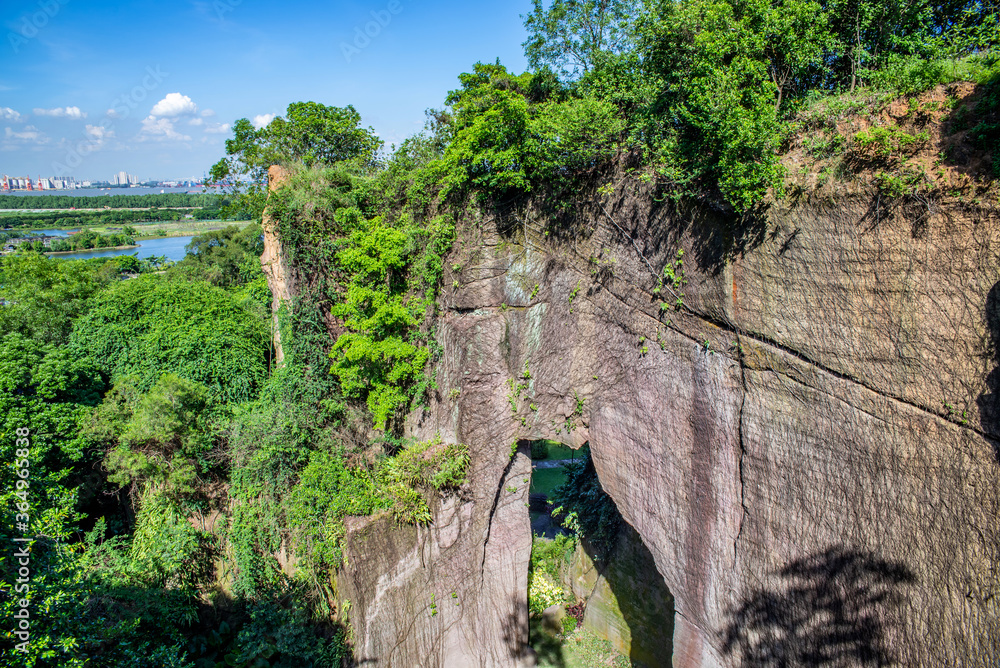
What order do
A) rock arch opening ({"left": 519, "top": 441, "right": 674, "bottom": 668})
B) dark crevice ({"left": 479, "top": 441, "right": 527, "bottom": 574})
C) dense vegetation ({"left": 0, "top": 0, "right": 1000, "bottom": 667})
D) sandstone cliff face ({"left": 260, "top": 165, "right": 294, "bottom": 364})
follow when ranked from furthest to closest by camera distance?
rock arch opening ({"left": 519, "top": 441, "right": 674, "bottom": 668})
sandstone cliff face ({"left": 260, "top": 165, "right": 294, "bottom": 364})
dark crevice ({"left": 479, "top": 441, "right": 527, "bottom": 574})
dense vegetation ({"left": 0, "top": 0, "right": 1000, "bottom": 667})

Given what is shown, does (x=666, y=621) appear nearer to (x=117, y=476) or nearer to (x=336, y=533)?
(x=336, y=533)

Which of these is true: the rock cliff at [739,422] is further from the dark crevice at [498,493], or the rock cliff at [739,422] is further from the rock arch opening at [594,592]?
the rock arch opening at [594,592]

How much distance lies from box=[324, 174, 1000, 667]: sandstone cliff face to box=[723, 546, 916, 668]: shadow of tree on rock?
26 millimetres

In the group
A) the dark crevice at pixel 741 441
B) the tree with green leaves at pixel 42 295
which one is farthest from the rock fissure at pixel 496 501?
the tree with green leaves at pixel 42 295

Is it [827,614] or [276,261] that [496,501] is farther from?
[276,261]

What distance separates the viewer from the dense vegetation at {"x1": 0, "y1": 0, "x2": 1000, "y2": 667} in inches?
229

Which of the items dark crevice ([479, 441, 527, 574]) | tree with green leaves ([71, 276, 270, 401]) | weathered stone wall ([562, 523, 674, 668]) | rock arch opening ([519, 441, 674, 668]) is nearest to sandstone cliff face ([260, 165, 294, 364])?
tree with green leaves ([71, 276, 270, 401])

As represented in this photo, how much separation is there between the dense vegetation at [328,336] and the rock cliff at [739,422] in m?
0.71

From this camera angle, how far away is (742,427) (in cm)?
668

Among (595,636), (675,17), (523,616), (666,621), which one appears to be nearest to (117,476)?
(523,616)

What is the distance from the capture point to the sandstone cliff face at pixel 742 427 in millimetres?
4949

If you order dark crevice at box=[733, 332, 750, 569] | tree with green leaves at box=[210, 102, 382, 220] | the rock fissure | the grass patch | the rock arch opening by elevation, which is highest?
tree with green leaves at box=[210, 102, 382, 220]

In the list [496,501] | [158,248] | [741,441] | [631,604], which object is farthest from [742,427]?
[158,248]

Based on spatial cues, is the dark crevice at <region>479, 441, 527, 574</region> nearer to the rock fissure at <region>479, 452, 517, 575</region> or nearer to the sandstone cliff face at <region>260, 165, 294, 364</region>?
the rock fissure at <region>479, 452, 517, 575</region>
